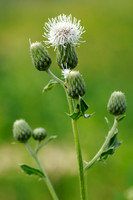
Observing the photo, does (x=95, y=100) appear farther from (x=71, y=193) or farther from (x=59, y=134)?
(x=71, y=193)

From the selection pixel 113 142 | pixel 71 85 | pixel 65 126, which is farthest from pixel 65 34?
pixel 65 126

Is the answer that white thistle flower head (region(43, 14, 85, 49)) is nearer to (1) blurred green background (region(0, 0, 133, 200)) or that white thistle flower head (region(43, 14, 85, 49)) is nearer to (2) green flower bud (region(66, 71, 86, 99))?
(2) green flower bud (region(66, 71, 86, 99))

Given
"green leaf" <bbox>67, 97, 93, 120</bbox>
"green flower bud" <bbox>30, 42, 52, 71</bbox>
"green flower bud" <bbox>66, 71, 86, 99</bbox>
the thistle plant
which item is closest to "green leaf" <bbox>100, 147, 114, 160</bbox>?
the thistle plant

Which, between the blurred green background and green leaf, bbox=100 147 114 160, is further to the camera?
the blurred green background

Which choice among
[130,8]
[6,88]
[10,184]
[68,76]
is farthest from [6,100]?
[130,8]

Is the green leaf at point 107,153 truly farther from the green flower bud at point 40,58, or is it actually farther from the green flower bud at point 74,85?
the green flower bud at point 40,58

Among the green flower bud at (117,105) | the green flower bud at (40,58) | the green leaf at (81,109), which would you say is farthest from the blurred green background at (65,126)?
the green flower bud at (40,58)

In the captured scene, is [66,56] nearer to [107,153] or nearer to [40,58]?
[40,58]
